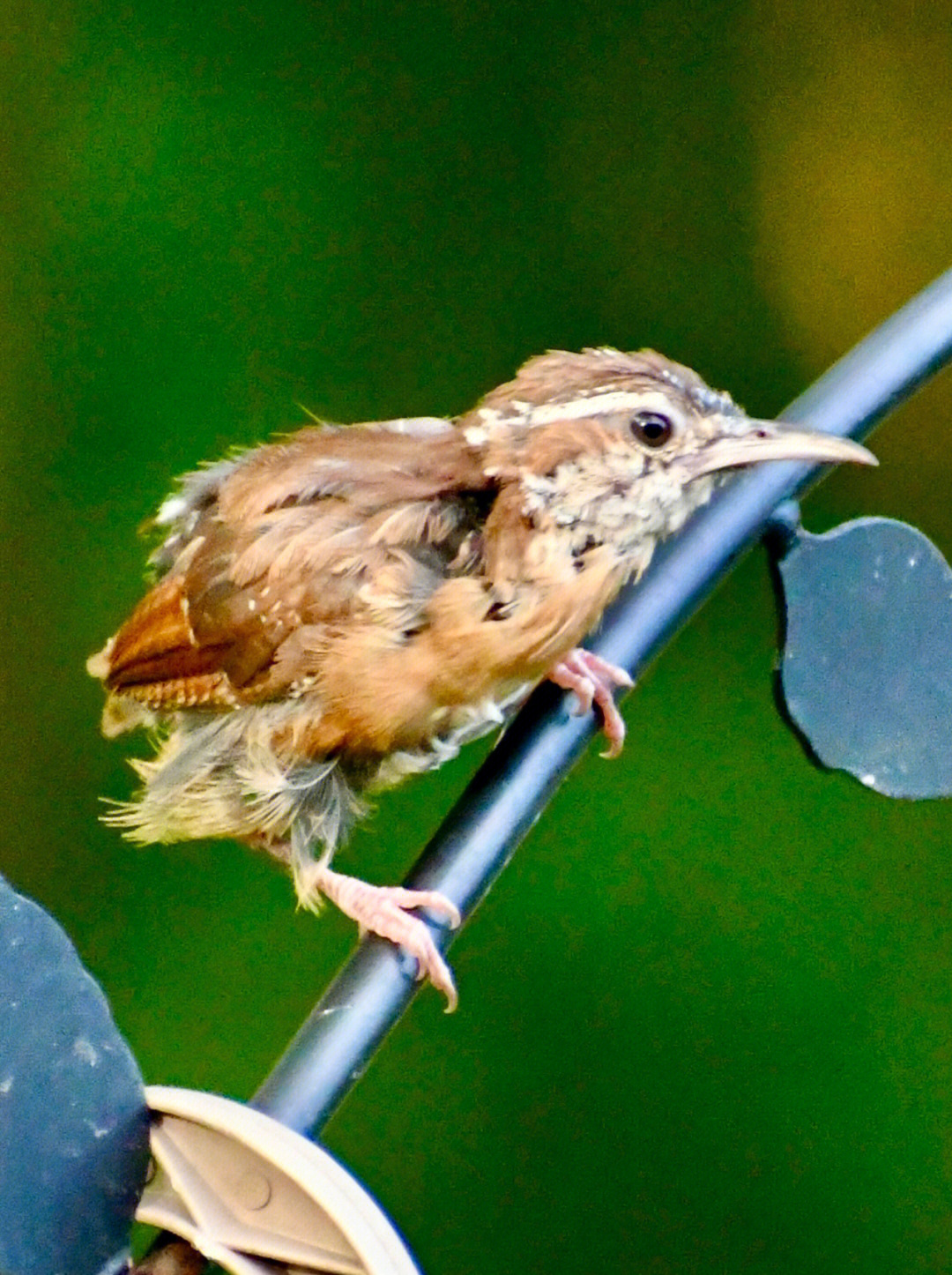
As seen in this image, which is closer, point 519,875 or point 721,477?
point 721,477

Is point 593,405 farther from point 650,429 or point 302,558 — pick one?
point 302,558

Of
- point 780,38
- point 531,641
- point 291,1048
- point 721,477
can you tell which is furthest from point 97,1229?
point 780,38

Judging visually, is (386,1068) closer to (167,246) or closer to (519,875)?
(519,875)

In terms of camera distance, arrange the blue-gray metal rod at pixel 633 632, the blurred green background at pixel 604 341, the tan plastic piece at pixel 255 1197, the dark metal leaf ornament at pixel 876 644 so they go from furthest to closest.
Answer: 1. the blurred green background at pixel 604 341
2. the dark metal leaf ornament at pixel 876 644
3. the blue-gray metal rod at pixel 633 632
4. the tan plastic piece at pixel 255 1197

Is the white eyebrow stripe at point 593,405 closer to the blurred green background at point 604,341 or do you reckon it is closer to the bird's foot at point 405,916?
the bird's foot at point 405,916

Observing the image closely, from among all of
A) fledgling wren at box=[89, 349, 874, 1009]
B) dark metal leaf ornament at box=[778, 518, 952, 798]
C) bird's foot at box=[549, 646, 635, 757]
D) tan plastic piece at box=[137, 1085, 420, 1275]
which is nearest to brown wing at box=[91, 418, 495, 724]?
fledgling wren at box=[89, 349, 874, 1009]

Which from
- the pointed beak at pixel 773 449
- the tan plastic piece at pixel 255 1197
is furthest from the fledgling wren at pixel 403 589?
the tan plastic piece at pixel 255 1197

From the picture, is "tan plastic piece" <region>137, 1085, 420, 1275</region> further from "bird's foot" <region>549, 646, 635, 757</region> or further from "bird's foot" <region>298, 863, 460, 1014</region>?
"bird's foot" <region>549, 646, 635, 757</region>
